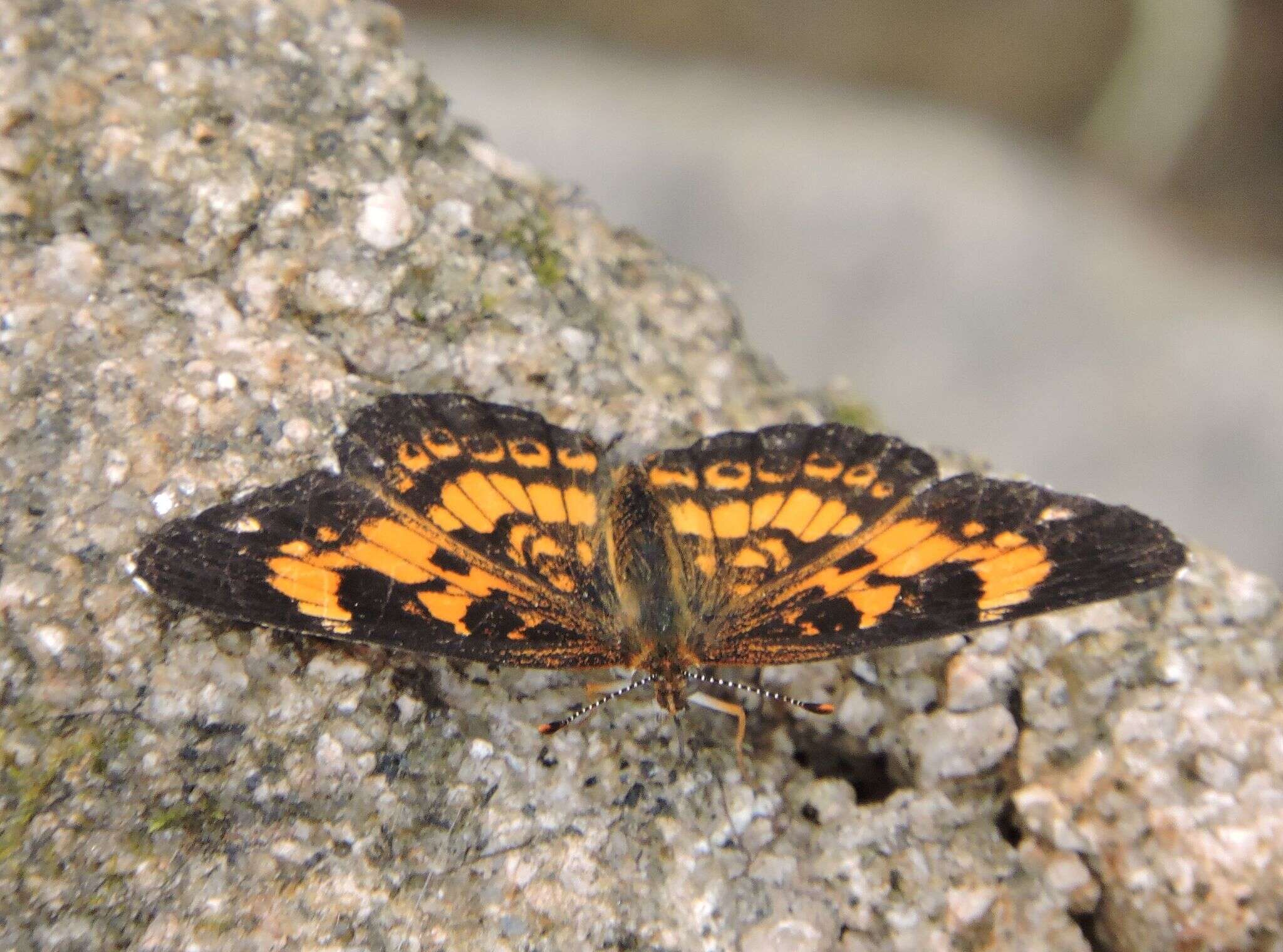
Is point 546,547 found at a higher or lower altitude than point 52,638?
higher

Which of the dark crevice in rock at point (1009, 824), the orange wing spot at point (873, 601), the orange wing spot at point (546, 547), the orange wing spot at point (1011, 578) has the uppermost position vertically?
the orange wing spot at point (1011, 578)

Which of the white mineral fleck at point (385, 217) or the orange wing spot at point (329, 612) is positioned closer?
the orange wing spot at point (329, 612)

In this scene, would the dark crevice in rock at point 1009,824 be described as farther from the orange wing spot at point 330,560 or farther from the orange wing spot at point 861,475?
the orange wing spot at point 330,560

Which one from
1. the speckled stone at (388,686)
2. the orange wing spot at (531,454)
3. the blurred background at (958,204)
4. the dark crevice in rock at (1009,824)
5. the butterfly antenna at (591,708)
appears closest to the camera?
the speckled stone at (388,686)

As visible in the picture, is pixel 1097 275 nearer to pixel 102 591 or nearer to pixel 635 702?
pixel 635 702

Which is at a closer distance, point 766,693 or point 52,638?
point 52,638

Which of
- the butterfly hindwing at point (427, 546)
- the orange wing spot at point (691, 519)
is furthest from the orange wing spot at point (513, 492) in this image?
the orange wing spot at point (691, 519)

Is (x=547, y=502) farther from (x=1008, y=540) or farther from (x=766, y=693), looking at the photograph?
(x=1008, y=540)

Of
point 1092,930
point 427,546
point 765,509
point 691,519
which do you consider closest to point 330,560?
point 427,546
